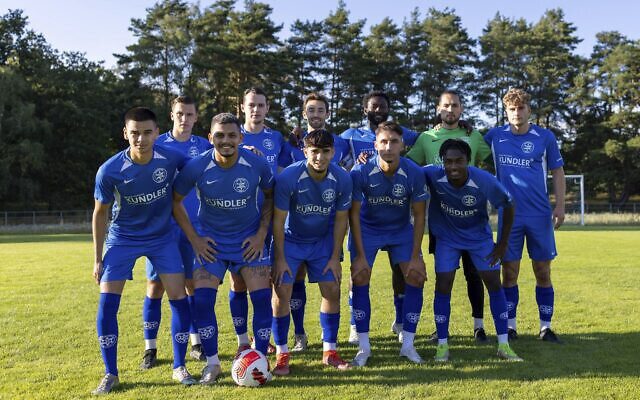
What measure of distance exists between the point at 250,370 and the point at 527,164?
3.37m

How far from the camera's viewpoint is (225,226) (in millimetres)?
4414

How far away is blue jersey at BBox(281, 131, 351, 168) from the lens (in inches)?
221

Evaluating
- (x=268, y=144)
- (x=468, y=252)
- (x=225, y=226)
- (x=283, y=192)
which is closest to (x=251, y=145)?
(x=268, y=144)

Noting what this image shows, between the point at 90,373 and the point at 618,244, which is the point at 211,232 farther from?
the point at 618,244

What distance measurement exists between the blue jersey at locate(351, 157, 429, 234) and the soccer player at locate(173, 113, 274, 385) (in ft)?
2.86

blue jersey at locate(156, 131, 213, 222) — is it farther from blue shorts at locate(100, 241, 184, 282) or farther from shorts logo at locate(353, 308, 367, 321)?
shorts logo at locate(353, 308, 367, 321)

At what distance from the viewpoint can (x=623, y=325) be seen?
234 inches

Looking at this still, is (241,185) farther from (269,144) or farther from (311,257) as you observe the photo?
(269,144)

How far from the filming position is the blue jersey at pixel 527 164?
17.7ft

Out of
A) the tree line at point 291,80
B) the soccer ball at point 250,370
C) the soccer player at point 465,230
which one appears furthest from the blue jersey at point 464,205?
the tree line at point 291,80

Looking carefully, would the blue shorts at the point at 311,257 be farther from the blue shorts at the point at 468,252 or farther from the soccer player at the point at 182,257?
the blue shorts at the point at 468,252

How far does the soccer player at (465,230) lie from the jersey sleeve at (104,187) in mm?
2735

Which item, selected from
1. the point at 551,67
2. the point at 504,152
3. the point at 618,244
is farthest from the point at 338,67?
the point at 504,152

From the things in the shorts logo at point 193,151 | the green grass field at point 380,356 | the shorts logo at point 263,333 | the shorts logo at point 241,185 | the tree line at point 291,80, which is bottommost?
the green grass field at point 380,356
